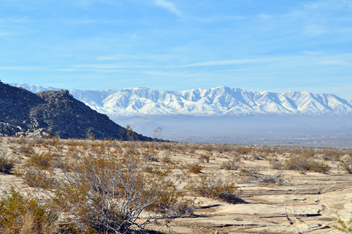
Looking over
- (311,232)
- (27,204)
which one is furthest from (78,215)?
(311,232)

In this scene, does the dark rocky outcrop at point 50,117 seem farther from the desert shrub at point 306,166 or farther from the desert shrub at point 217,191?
the desert shrub at point 217,191

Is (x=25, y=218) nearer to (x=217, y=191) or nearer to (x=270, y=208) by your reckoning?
(x=217, y=191)

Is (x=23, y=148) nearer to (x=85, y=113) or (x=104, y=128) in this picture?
(x=104, y=128)

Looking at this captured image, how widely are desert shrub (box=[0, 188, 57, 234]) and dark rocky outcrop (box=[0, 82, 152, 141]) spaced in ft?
129

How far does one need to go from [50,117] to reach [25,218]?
162 feet

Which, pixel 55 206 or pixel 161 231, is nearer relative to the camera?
pixel 55 206

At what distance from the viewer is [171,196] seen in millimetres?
Answer: 7980

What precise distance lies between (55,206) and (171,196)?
346 centimetres

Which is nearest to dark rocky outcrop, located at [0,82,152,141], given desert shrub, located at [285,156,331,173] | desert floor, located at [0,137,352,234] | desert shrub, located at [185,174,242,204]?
desert shrub, located at [285,156,331,173]

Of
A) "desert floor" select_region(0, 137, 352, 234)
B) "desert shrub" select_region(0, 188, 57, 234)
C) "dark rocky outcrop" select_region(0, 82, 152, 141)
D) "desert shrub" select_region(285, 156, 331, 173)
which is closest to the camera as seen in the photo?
"desert shrub" select_region(0, 188, 57, 234)

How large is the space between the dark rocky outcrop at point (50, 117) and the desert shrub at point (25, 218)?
→ 39.4 meters

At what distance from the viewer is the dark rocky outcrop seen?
4519 cm

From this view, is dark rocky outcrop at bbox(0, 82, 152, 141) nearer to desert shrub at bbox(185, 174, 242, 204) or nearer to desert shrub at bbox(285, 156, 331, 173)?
desert shrub at bbox(285, 156, 331, 173)

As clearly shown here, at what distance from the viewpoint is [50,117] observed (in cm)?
4962
